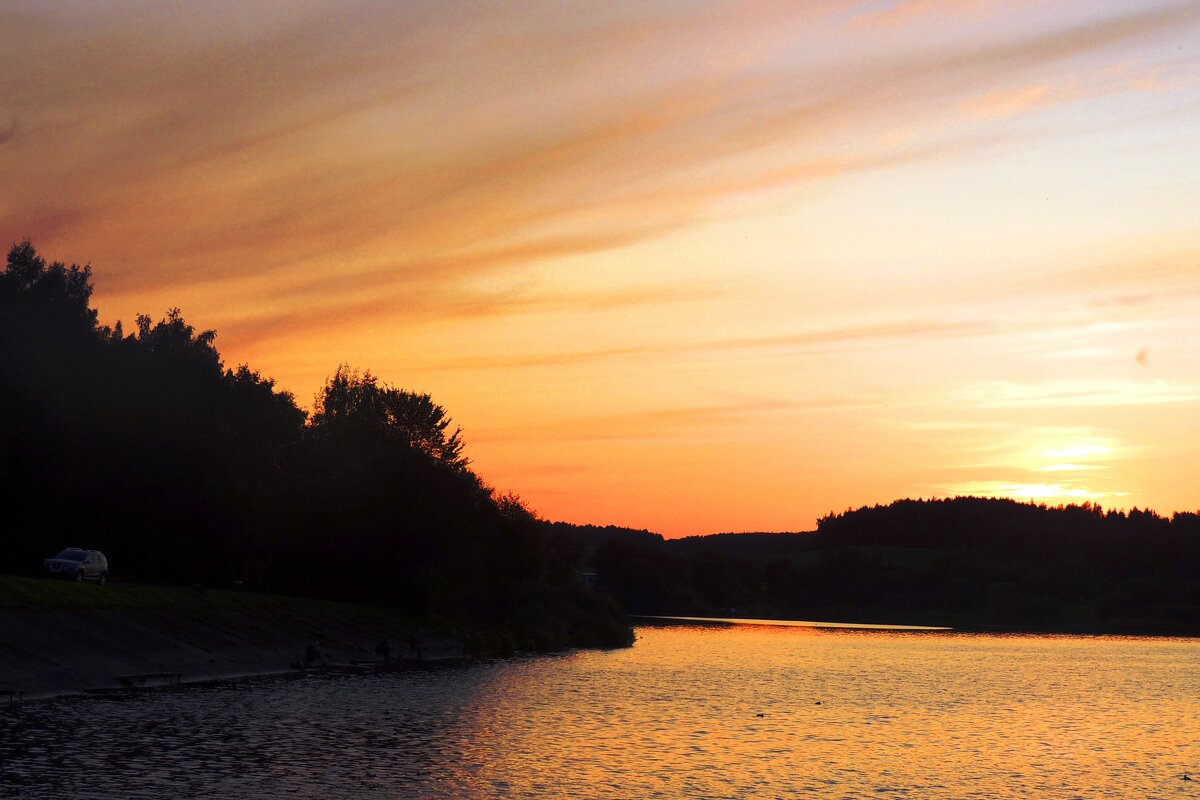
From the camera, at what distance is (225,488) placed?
11225 centimetres

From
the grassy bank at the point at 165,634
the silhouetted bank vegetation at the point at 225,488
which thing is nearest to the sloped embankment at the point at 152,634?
the grassy bank at the point at 165,634

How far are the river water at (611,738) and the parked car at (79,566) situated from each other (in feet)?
66.1

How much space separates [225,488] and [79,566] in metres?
32.2

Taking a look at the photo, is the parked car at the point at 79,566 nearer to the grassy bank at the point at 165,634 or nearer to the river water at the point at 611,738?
the grassy bank at the point at 165,634

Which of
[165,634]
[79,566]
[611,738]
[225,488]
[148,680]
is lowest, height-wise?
[611,738]

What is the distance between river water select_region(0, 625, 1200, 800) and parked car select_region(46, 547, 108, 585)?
2015cm

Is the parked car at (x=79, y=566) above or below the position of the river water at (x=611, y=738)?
above

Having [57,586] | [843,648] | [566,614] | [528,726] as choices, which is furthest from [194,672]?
[843,648]

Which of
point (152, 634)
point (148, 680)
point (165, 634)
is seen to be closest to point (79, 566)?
point (165, 634)

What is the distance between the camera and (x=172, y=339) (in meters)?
145

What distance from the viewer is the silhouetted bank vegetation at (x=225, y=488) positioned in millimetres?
105062

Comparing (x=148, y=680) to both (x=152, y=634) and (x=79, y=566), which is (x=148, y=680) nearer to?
(x=152, y=634)

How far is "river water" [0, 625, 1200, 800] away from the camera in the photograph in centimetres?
3828

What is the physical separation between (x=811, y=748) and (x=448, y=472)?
7363cm
